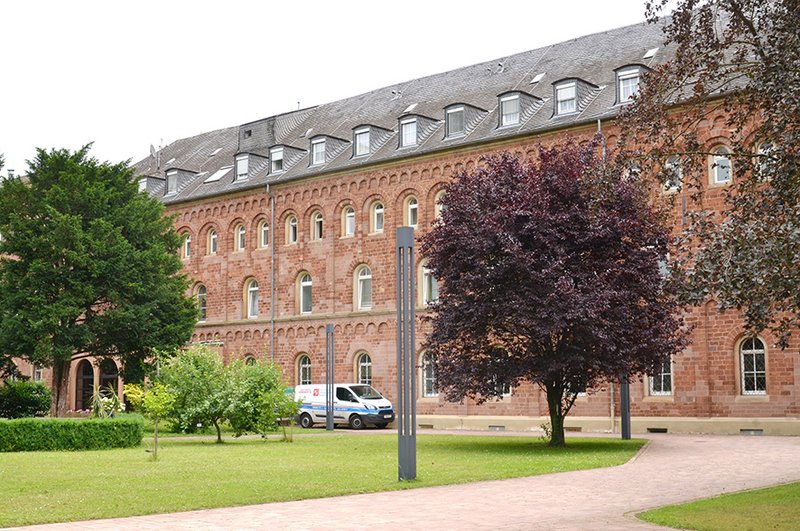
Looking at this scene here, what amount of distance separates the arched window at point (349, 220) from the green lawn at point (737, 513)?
Answer: 94.8 ft

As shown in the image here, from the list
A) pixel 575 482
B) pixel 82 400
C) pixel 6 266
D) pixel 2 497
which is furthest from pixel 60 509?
pixel 82 400

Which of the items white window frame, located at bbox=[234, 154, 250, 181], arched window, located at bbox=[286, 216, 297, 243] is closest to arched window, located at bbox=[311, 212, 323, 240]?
arched window, located at bbox=[286, 216, 297, 243]

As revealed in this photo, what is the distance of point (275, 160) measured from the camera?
45.4m

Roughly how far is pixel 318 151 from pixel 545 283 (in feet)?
73.4

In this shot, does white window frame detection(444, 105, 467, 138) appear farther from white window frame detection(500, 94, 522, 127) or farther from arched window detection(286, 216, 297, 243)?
arched window detection(286, 216, 297, 243)

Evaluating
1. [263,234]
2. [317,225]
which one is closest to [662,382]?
[317,225]

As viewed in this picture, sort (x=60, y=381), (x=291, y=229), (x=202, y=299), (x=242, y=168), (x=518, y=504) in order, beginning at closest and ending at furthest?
1. (x=518, y=504)
2. (x=60, y=381)
3. (x=291, y=229)
4. (x=242, y=168)
5. (x=202, y=299)

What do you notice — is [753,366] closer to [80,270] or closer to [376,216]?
[376,216]

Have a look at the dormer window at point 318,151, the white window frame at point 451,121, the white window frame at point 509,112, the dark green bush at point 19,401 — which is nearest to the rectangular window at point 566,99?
the white window frame at point 509,112

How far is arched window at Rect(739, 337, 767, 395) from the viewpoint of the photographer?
30.6 meters

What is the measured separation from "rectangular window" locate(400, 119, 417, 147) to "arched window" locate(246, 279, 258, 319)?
391 inches

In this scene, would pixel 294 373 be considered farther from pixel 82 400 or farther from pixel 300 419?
pixel 82 400

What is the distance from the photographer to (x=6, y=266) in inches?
1362

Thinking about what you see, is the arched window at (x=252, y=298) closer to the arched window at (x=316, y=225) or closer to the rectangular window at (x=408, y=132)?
the arched window at (x=316, y=225)
